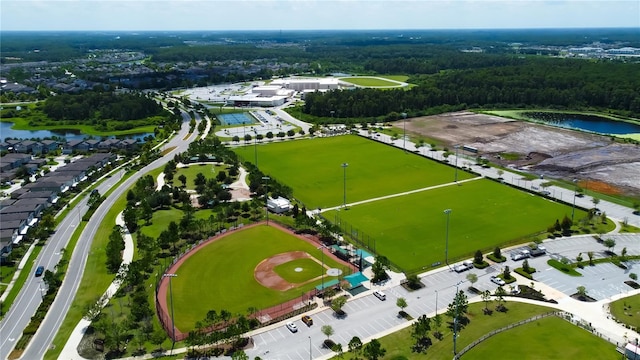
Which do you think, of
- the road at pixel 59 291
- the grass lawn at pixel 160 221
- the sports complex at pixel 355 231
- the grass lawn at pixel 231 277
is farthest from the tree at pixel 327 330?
the grass lawn at pixel 160 221

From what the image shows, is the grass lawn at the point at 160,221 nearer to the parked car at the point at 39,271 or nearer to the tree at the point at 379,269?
the parked car at the point at 39,271

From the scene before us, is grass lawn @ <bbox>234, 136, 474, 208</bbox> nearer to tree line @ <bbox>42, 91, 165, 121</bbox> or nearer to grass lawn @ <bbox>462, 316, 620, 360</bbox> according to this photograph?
grass lawn @ <bbox>462, 316, 620, 360</bbox>

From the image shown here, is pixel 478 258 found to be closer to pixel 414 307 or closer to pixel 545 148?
pixel 414 307

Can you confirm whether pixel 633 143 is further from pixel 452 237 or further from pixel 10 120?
pixel 10 120

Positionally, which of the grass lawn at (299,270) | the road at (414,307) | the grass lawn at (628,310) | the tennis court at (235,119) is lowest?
the road at (414,307)

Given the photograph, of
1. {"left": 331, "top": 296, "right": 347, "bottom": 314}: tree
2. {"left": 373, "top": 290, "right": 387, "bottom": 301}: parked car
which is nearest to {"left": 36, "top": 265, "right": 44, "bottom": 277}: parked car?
{"left": 331, "top": 296, "right": 347, "bottom": 314}: tree

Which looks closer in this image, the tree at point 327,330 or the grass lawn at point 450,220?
the tree at point 327,330

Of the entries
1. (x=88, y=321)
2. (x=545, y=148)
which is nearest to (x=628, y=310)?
(x=88, y=321)
